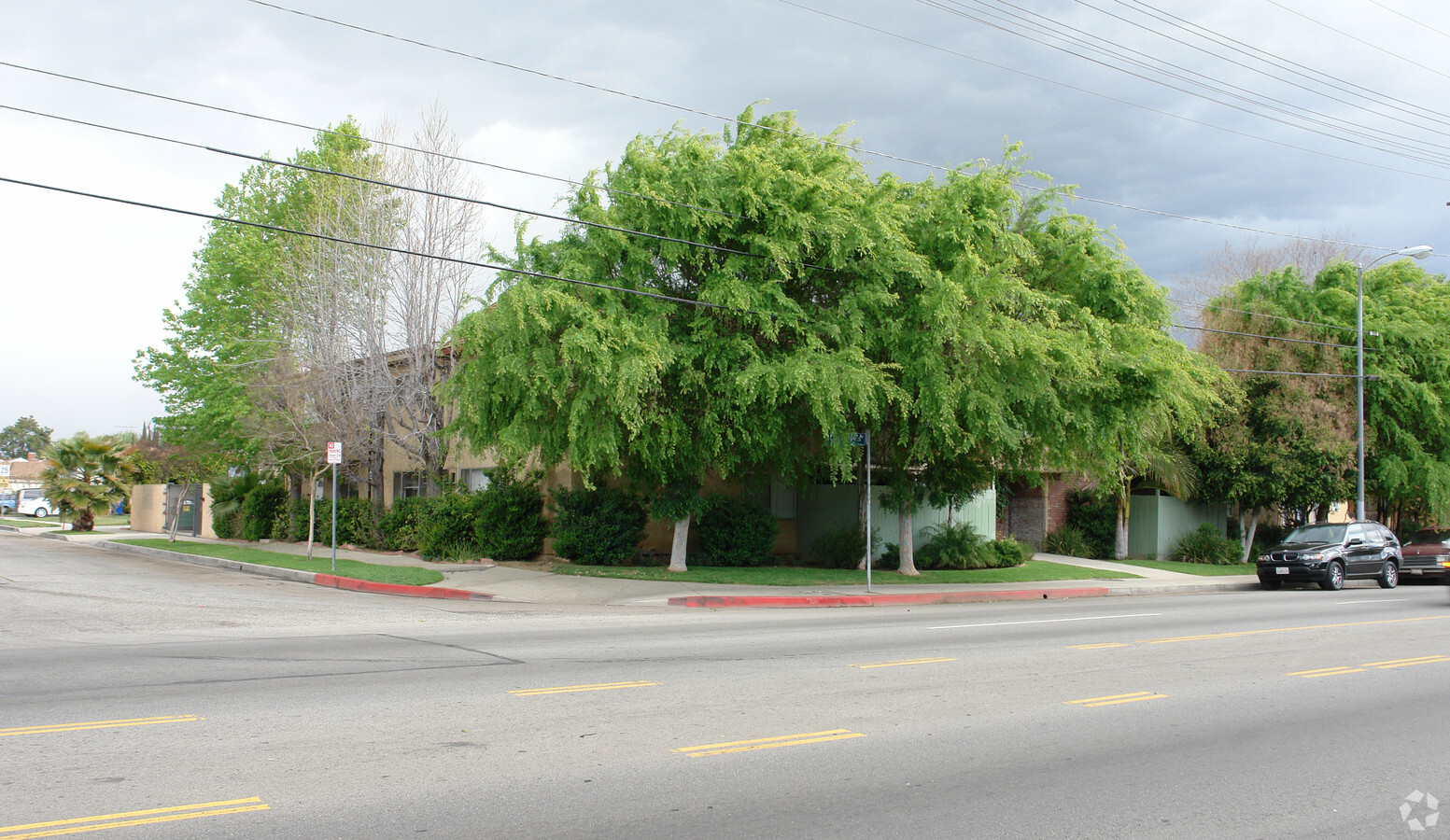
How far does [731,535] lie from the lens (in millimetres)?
23047

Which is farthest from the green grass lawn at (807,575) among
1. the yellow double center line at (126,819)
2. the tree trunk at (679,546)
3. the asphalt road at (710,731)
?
the yellow double center line at (126,819)

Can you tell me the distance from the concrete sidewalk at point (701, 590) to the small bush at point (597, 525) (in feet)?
3.77

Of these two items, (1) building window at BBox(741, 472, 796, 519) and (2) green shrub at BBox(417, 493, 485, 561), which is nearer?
(1) building window at BBox(741, 472, 796, 519)

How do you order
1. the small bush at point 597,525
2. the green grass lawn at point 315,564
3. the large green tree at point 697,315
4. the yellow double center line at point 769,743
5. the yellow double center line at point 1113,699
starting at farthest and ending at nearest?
the small bush at point 597,525, the green grass lawn at point 315,564, the large green tree at point 697,315, the yellow double center line at point 1113,699, the yellow double center line at point 769,743

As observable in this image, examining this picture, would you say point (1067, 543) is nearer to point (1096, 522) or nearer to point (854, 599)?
point (1096, 522)

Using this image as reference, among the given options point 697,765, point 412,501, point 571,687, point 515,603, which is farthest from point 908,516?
point 697,765

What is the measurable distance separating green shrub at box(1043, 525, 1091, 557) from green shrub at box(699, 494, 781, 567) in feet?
39.0

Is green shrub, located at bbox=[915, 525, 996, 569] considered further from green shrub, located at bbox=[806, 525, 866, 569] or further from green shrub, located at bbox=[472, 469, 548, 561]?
green shrub, located at bbox=[472, 469, 548, 561]

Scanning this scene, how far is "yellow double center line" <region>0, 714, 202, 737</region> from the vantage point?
699 centimetres

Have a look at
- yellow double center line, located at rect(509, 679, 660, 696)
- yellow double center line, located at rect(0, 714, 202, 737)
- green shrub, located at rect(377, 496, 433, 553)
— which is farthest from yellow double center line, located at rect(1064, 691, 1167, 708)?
green shrub, located at rect(377, 496, 433, 553)

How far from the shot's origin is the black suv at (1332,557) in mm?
23844

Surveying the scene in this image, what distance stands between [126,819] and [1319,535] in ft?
86.0

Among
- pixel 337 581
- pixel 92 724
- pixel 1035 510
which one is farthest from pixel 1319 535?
pixel 92 724

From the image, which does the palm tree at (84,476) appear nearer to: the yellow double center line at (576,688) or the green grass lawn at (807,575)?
the green grass lawn at (807,575)
